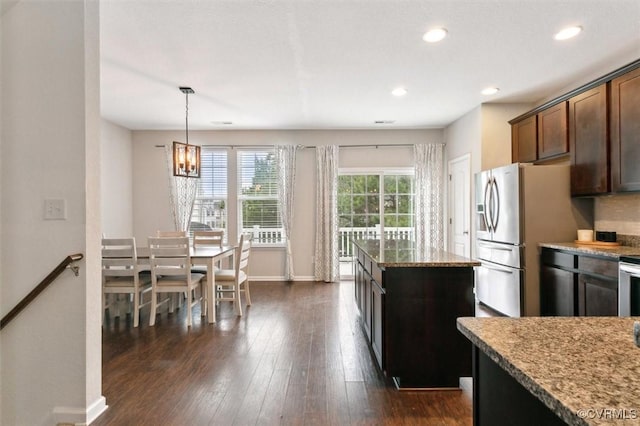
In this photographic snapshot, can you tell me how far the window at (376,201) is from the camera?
6.18m

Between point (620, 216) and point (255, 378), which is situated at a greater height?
point (620, 216)

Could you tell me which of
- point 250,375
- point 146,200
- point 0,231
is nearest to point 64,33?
point 0,231

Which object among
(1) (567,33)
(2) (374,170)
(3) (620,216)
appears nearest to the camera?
(1) (567,33)

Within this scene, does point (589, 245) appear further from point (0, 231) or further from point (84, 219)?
point (0, 231)

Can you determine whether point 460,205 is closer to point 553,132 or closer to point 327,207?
point 553,132

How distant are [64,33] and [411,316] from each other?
2.91m

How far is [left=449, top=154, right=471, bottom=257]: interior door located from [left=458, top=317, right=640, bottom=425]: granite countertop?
13.8 ft

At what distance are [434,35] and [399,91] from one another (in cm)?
135

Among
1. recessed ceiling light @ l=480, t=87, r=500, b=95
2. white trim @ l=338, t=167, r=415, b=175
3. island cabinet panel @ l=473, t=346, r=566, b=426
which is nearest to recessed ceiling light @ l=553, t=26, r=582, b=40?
recessed ceiling light @ l=480, t=87, r=500, b=95

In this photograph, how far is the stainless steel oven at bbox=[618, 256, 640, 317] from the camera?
2.42 m

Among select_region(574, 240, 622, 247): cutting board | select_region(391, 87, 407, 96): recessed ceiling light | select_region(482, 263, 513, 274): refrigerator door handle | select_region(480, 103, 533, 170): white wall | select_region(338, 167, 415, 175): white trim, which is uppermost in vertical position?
select_region(391, 87, 407, 96): recessed ceiling light

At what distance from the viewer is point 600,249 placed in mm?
2918

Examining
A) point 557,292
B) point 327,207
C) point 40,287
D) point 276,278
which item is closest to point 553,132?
point 557,292

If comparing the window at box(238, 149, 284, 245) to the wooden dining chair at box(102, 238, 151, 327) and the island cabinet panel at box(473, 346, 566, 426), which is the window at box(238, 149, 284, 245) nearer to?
the wooden dining chair at box(102, 238, 151, 327)
